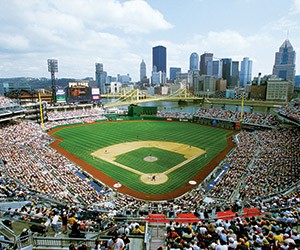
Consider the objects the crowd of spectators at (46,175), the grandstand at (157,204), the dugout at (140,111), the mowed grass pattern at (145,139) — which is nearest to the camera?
the grandstand at (157,204)

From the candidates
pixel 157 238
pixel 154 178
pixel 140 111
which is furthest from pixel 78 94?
pixel 157 238

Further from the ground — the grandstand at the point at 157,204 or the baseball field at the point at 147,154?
the grandstand at the point at 157,204

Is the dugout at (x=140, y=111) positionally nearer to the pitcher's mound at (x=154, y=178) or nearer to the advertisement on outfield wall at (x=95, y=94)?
the advertisement on outfield wall at (x=95, y=94)

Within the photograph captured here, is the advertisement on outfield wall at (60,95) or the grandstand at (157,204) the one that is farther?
the advertisement on outfield wall at (60,95)

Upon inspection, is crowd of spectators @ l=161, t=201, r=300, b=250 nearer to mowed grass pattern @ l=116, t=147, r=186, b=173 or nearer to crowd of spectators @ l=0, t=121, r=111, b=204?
crowd of spectators @ l=0, t=121, r=111, b=204

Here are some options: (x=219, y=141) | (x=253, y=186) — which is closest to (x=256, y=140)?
(x=219, y=141)

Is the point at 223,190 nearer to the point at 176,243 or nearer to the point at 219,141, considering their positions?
the point at 176,243

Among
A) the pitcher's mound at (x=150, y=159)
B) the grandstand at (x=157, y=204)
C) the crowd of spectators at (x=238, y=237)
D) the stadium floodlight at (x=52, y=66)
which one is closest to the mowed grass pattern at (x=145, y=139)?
the pitcher's mound at (x=150, y=159)
